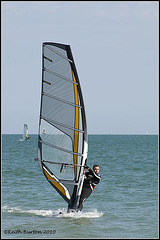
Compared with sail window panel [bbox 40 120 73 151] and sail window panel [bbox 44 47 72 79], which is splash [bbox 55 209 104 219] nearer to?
sail window panel [bbox 40 120 73 151]

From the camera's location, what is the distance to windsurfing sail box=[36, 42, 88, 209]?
7.12 metres

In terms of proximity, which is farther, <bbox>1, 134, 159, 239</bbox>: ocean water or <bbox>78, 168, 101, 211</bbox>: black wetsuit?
<bbox>78, 168, 101, 211</bbox>: black wetsuit

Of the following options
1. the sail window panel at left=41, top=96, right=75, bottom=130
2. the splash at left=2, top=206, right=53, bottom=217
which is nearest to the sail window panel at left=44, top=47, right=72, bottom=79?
the sail window panel at left=41, top=96, right=75, bottom=130

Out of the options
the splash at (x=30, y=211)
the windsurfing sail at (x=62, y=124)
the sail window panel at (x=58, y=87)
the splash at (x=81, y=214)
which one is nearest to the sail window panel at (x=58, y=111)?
the windsurfing sail at (x=62, y=124)

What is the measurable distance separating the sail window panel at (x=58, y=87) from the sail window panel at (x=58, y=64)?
4.5 inches

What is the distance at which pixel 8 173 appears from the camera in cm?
1516

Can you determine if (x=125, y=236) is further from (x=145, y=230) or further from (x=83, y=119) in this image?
(x=83, y=119)

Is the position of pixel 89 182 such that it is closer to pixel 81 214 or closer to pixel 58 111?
pixel 81 214

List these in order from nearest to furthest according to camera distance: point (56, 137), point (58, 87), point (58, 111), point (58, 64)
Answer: point (58, 64), point (58, 87), point (58, 111), point (56, 137)

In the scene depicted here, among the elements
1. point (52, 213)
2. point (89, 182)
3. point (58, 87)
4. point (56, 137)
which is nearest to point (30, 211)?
point (52, 213)

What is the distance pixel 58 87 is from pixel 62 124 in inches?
25.8

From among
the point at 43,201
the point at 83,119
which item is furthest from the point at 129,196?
the point at 83,119

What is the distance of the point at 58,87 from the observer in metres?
7.23

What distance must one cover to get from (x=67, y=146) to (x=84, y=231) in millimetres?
1468
